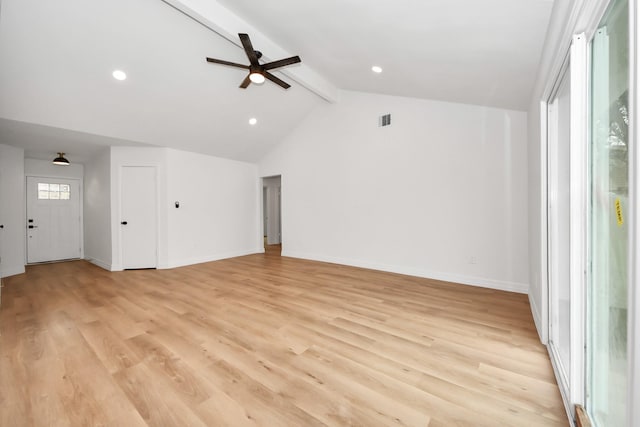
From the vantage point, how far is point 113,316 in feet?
9.23

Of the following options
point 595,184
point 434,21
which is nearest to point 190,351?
point 595,184

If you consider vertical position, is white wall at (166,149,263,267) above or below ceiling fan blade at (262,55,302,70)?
below

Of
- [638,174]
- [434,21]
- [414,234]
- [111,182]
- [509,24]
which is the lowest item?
[414,234]

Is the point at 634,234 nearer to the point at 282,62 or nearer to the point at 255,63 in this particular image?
the point at 282,62

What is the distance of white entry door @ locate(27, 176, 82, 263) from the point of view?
564 cm

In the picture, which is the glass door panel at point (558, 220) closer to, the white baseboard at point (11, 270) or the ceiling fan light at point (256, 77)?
the ceiling fan light at point (256, 77)

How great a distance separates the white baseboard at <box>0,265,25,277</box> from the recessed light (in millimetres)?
4243

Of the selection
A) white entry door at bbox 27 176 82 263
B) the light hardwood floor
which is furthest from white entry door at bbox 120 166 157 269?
white entry door at bbox 27 176 82 263

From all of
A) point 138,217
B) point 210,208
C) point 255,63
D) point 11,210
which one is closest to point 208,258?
point 210,208

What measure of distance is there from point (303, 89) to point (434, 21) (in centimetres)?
325

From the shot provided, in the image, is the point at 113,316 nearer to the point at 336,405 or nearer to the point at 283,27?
the point at 336,405

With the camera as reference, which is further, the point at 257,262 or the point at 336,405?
the point at 257,262

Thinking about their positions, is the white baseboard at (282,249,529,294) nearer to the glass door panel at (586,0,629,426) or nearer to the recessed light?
the glass door panel at (586,0,629,426)

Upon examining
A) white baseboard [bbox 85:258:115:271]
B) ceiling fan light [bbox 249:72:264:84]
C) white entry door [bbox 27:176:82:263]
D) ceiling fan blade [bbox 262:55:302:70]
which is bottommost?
white baseboard [bbox 85:258:115:271]
